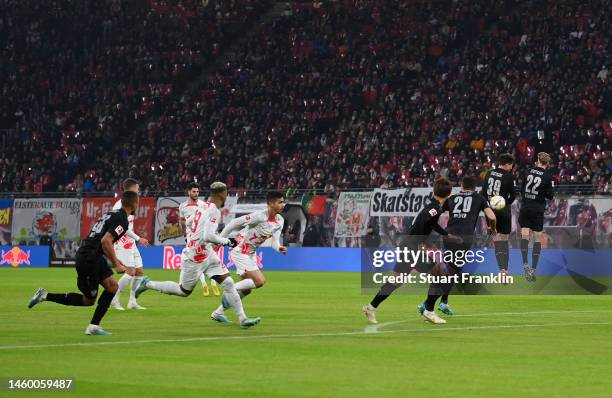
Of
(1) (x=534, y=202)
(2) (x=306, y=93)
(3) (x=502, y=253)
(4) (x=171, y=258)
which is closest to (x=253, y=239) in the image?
(3) (x=502, y=253)

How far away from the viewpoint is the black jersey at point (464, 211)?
1838 cm

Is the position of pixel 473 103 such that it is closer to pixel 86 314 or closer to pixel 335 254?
pixel 335 254

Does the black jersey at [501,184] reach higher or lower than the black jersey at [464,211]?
higher

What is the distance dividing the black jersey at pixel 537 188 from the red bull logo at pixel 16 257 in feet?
88.3

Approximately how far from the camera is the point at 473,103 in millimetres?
42875

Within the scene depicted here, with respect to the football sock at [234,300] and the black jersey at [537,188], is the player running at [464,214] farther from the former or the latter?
the black jersey at [537,188]

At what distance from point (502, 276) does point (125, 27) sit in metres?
40.2

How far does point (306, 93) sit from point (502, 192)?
2772cm

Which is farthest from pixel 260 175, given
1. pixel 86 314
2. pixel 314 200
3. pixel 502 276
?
pixel 86 314

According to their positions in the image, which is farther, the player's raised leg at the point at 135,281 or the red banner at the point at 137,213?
the red banner at the point at 137,213

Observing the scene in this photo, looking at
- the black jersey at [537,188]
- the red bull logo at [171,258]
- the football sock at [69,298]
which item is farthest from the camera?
the red bull logo at [171,258]

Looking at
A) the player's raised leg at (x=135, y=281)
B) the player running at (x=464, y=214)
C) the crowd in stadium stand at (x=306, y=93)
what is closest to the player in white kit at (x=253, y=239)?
the player running at (x=464, y=214)

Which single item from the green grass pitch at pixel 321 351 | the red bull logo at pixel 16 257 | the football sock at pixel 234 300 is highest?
the red bull logo at pixel 16 257

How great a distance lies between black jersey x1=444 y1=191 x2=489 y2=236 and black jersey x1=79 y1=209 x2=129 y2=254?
227 inches
